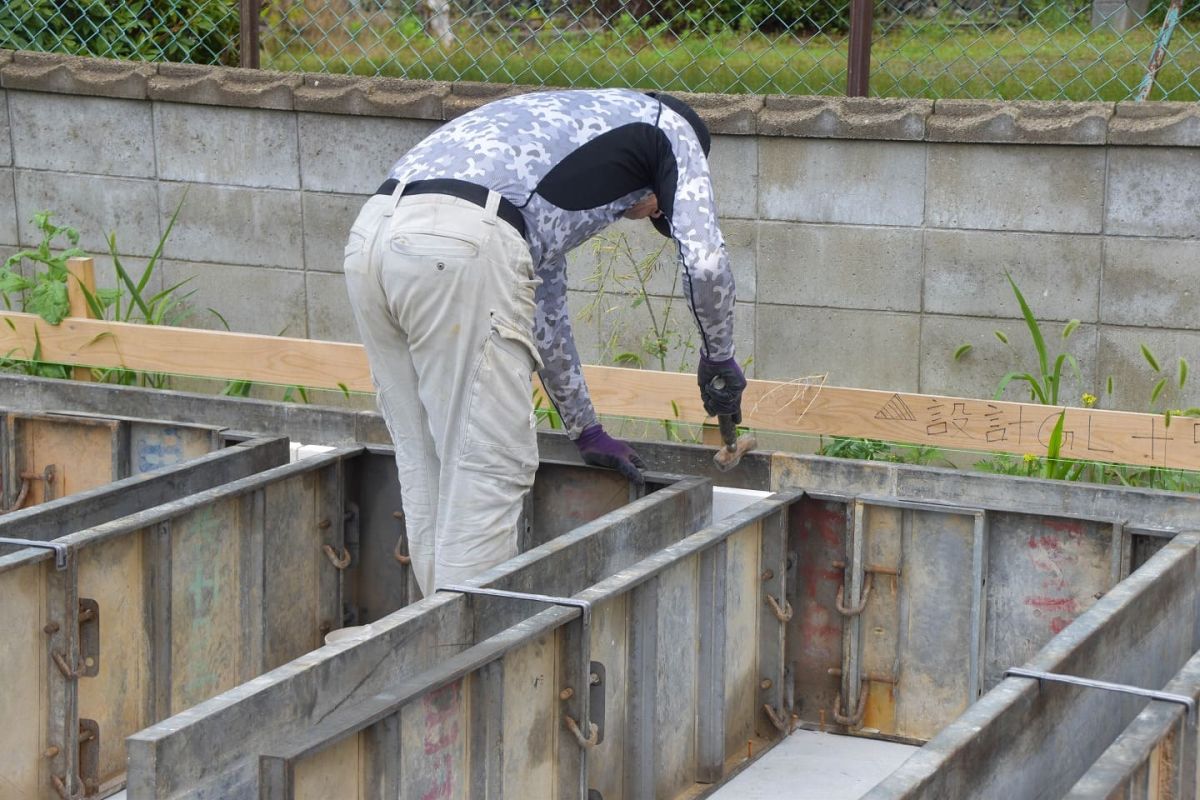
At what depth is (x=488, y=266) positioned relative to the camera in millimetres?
4082

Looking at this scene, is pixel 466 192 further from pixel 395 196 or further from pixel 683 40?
pixel 683 40

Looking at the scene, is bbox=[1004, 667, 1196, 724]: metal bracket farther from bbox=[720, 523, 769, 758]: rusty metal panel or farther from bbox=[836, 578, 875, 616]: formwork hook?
bbox=[836, 578, 875, 616]: formwork hook

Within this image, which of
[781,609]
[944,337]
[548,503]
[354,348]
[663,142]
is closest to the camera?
[663,142]

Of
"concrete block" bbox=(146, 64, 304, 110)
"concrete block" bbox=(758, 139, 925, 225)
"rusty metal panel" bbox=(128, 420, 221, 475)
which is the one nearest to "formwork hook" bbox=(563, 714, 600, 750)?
"rusty metal panel" bbox=(128, 420, 221, 475)

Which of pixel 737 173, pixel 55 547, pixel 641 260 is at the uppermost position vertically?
pixel 737 173

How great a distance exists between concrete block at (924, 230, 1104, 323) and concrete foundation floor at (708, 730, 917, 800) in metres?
2.25

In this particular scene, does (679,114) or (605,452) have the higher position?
(679,114)

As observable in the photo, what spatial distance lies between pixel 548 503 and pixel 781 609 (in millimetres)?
834

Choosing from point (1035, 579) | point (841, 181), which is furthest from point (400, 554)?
point (841, 181)

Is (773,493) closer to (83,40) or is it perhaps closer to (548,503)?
(548,503)

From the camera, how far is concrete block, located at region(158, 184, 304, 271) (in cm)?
742

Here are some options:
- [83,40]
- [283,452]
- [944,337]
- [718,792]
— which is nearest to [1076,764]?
[718,792]

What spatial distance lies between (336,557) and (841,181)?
268 cm

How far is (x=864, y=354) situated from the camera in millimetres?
6680
